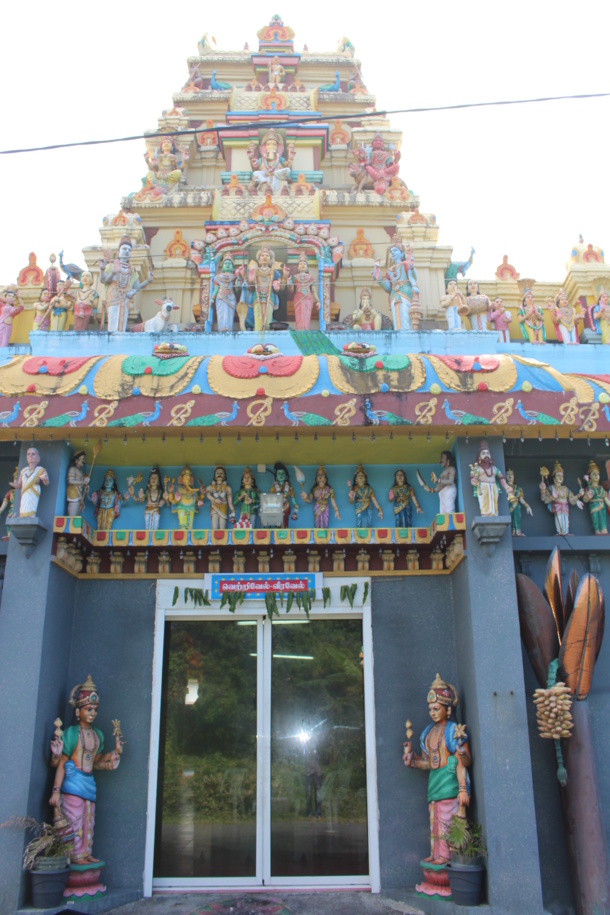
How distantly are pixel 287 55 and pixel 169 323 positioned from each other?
916 cm

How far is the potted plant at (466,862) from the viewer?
7848mm

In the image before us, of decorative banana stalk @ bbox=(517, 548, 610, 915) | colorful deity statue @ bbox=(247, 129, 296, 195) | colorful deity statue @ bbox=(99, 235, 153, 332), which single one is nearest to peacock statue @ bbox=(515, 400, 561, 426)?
decorative banana stalk @ bbox=(517, 548, 610, 915)

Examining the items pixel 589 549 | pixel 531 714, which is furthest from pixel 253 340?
pixel 531 714

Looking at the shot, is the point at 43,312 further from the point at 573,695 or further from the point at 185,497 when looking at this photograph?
the point at 573,695

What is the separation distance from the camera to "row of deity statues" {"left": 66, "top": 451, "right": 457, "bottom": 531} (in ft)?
A: 33.0

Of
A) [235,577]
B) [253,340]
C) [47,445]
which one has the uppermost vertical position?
[253,340]

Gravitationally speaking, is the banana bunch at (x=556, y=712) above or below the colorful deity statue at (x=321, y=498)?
below

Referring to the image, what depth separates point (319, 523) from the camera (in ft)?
33.1

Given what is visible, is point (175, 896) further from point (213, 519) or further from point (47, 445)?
point (47, 445)

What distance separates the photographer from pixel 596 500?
32.6ft

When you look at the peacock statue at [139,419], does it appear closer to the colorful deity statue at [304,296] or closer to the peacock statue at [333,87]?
the colorful deity statue at [304,296]

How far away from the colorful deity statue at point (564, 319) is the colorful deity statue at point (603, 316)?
0.25m

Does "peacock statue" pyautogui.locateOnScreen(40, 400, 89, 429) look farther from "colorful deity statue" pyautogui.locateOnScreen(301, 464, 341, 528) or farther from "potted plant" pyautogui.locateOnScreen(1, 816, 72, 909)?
"potted plant" pyautogui.locateOnScreen(1, 816, 72, 909)

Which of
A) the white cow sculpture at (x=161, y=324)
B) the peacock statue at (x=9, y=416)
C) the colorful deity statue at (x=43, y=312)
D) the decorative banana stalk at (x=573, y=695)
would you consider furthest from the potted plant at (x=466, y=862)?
the colorful deity statue at (x=43, y=312)
